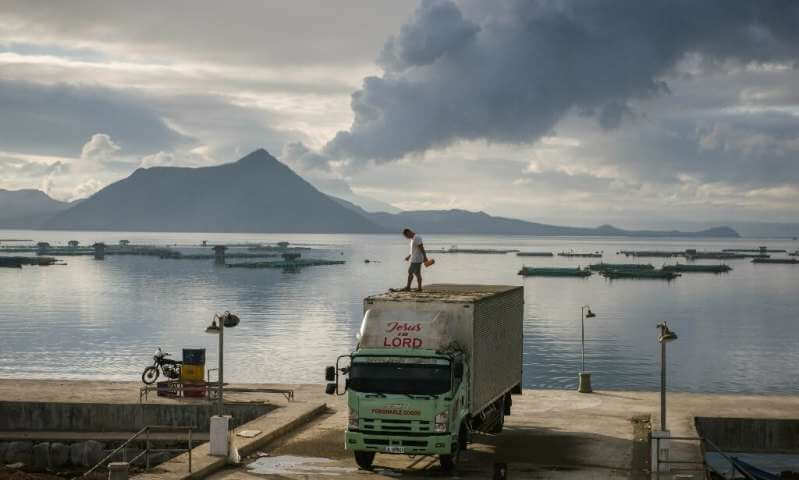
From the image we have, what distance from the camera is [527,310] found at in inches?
5586

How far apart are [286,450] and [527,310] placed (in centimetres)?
11359

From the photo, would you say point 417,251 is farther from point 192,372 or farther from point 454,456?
point 192,372

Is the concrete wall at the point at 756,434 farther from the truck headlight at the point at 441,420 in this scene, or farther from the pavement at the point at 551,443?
the truck headlight at the point at 441,420

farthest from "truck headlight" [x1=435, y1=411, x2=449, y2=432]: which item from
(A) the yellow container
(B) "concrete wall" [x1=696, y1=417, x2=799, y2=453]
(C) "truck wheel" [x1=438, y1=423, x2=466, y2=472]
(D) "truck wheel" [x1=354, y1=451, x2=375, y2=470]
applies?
(A) the yellow container

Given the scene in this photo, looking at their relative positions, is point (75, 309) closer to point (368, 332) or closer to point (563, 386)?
point (563, 386)

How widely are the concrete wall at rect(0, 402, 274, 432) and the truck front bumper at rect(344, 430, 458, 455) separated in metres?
15.4

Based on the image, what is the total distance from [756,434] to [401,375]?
18.7 meters

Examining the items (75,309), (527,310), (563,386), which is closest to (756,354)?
(563,386)

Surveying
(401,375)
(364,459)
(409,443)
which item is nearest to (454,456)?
(409,443)

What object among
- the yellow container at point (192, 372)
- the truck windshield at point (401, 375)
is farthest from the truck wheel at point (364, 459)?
the yellow container at point (192, 372)

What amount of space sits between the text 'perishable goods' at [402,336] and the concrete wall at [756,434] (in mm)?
16845

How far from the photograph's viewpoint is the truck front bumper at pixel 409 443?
25609 millimetres

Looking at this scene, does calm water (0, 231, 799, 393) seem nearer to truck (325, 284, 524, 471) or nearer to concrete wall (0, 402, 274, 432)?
concrete wall (0, 402, 274, 432)

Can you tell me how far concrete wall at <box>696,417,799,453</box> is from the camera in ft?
123
